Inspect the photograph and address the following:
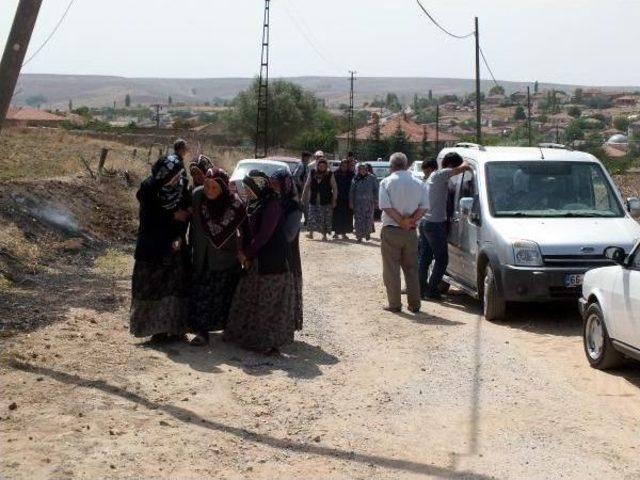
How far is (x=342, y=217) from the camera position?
21.3 metres

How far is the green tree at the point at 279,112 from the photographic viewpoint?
97.2 meters

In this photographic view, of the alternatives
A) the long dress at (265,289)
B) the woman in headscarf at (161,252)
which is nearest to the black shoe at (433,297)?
the long dress at (265,289)

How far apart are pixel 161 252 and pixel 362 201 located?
1201 cm

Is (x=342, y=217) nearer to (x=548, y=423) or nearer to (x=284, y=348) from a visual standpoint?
(x=284, y=348)

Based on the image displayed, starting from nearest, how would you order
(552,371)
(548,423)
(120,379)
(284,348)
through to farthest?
(548,423)
(120,379)
(552,371)
(284,348)

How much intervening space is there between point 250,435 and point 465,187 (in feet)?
22.2

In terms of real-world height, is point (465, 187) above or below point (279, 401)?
above

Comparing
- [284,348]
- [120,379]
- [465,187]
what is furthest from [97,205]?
[120,379]

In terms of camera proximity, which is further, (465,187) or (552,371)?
(465,187)

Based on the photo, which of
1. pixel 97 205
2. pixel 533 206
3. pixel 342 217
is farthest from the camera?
pixel 342 217

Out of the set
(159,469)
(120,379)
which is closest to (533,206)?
(120,379)

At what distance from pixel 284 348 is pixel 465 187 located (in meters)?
4.29

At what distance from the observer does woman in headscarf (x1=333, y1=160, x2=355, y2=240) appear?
21.2m

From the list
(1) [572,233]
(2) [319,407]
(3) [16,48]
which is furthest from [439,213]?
(3) [16,48]
